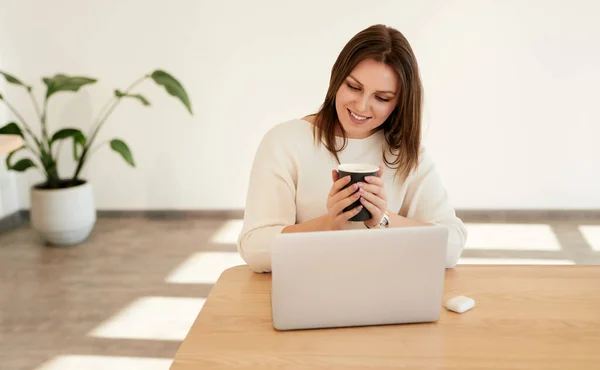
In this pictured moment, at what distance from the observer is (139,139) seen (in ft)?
12.9

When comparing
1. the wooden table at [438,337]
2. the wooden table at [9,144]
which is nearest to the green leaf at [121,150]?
the wooden table at [9,144]

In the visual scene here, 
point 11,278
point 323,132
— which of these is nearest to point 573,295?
point 323,132

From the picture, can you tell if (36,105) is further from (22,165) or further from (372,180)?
(372,180)

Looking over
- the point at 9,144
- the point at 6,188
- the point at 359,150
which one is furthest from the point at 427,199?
the point at 6,188

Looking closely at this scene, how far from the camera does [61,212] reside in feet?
11.0

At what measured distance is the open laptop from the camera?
0.93 m

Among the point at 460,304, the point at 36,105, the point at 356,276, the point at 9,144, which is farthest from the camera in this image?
the point at 36,105

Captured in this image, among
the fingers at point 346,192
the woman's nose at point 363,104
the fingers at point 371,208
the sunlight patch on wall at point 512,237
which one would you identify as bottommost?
the sunlight patch on wall at point 512,237

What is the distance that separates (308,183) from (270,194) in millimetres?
121

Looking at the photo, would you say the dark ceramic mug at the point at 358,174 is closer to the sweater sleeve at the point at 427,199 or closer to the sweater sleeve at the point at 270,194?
the sweater sleeve at the point at 270,194

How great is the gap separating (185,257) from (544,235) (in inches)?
85.9

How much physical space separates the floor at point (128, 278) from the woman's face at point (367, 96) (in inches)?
48.6

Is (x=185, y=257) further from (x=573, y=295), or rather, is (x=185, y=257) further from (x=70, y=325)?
(x=573, y=295)

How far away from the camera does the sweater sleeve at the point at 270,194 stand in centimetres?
139
